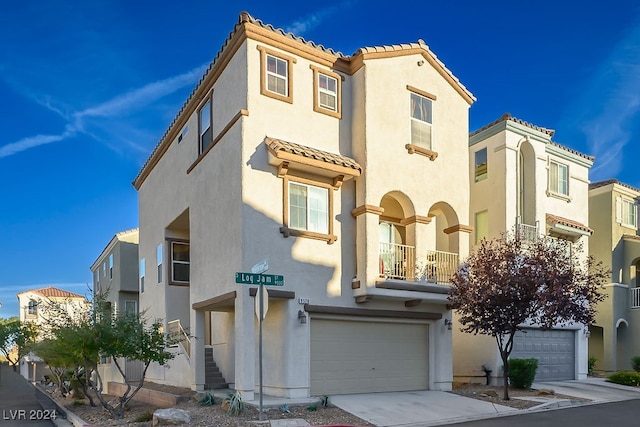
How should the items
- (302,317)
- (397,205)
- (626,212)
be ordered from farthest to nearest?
(626,212) < (397,205) < (302,317)

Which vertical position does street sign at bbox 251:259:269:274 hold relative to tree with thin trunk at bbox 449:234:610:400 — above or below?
above

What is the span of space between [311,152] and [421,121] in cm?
465

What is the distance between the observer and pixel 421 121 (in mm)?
18609

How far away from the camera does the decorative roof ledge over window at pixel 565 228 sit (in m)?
23.0

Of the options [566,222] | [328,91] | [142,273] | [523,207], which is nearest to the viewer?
[328,91]

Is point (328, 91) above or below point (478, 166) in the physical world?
above

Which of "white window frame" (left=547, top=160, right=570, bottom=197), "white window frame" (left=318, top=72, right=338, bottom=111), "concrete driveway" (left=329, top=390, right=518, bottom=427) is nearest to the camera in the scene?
"concrete driveway" (left=329, top=390, right=518, bottom=427)

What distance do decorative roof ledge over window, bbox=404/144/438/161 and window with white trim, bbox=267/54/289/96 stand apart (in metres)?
4.30

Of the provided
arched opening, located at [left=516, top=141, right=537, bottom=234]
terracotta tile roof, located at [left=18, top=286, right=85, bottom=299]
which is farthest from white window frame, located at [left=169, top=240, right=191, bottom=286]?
terracotta tile roof, located at [left=18, top=286, right=85, bottom=299]

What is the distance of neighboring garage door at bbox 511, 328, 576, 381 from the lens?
21203 mm

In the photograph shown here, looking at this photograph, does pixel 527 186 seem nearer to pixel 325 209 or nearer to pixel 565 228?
pixel 565 228

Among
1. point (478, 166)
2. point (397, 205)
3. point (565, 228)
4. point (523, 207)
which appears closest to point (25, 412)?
point (397, 205)

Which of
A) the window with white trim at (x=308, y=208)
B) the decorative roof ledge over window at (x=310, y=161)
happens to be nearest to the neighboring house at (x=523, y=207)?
the decorative roof ledge over window at (x=310, y=161)

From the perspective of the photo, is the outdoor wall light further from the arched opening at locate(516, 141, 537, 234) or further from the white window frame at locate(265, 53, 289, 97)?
the arched opening at locate(516, 141, 537, 234)
